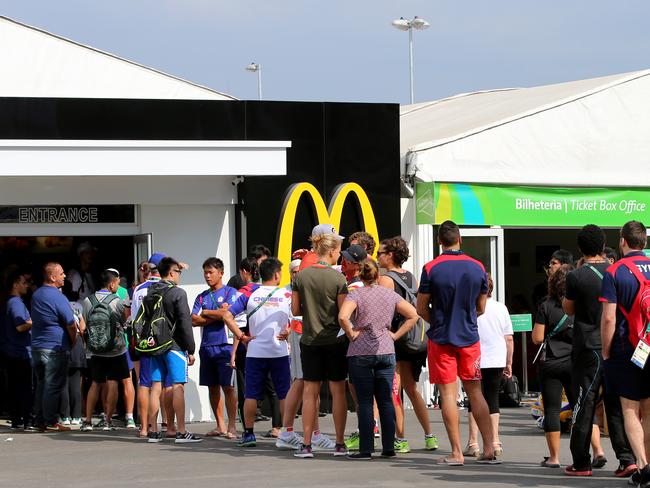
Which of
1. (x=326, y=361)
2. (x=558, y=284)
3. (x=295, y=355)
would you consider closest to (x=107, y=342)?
(x=295, y=355)

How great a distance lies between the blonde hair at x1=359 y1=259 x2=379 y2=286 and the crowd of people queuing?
0.01 metres

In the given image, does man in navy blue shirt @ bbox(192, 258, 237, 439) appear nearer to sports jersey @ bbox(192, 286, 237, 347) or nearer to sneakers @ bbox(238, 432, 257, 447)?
sports jersey @ bbox(192, 286, 237, 347)

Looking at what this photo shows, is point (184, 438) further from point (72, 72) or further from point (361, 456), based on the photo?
point (72, 72)

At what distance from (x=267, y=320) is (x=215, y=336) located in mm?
949

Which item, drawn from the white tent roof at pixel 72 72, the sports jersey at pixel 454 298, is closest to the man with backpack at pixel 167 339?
the sports jersey at pixel 454 298

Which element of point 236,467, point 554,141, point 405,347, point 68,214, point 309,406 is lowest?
point 236,467

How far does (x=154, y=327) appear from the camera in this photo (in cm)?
1121

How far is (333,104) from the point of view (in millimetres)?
14547

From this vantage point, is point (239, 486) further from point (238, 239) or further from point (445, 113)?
point (445, 113)

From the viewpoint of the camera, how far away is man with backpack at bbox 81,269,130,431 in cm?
1239

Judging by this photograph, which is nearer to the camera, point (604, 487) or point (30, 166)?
point (604, 487)

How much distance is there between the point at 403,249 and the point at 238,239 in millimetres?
4116

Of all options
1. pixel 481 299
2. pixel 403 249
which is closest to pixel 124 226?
pixel 403 249

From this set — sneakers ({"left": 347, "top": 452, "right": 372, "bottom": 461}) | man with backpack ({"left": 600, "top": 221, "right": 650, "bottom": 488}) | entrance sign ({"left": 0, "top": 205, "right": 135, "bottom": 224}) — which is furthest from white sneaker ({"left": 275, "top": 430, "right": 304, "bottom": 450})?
entrance sign ({"left": 0, "top": 205, "right": 135, "bottom": 224})
